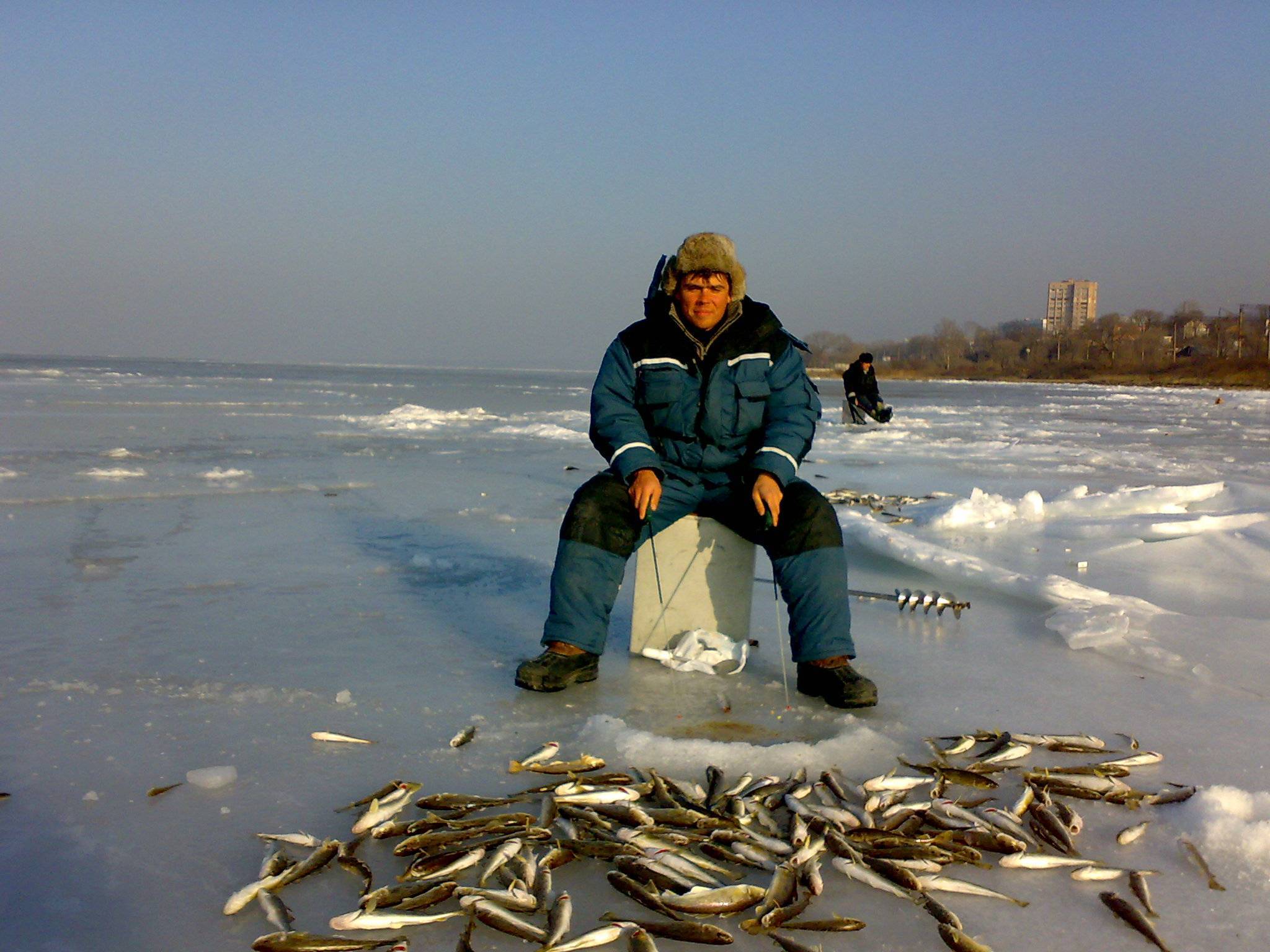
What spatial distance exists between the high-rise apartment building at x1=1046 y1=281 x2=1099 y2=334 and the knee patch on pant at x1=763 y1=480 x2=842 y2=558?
199 metres

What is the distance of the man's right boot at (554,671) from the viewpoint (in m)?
3.50

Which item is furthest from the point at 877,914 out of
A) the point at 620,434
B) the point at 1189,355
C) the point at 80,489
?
the point at 1189,355

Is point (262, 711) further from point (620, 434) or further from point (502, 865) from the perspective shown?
point (620, 434)

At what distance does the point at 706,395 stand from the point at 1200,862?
2.25 metres

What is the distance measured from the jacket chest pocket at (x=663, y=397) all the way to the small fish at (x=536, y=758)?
1467 mm

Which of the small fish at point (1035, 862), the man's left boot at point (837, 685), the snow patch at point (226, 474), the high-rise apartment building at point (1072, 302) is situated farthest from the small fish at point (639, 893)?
the high-rise apartment building at point (1072, 302)

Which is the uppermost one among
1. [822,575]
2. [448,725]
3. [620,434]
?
[620,434]

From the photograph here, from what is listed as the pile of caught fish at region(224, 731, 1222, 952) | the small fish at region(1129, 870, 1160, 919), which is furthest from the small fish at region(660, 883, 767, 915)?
the small fish at region(1129, 870, 1160, 919)

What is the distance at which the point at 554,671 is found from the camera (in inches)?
139

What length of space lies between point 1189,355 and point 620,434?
319 ft

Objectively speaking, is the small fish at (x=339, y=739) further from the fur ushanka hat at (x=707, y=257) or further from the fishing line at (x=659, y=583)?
the fur ushanka hat at (x=707, y=257)

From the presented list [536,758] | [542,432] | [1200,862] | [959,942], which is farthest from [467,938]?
[542,432]

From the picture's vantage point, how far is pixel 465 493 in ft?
28.9

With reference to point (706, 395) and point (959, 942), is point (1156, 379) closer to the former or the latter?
point (706, 395)
